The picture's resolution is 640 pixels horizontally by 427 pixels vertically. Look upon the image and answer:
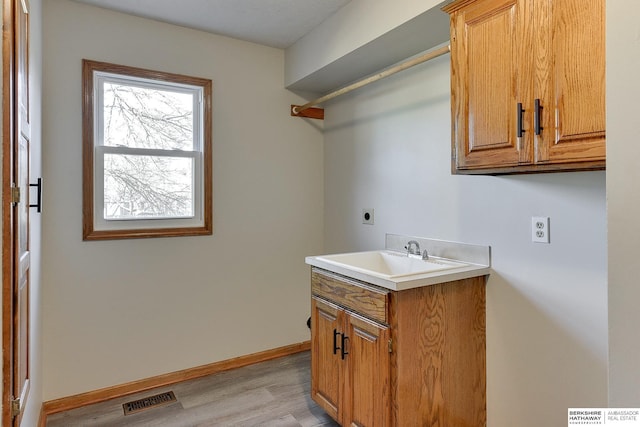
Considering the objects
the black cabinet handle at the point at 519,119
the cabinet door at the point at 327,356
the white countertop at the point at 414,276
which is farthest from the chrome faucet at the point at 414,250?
the black cabinet handle at the point at 519,119

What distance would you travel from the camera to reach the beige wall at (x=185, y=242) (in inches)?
90.0

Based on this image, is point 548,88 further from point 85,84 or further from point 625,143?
point 85,84

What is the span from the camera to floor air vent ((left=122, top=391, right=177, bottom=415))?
231 centimetres

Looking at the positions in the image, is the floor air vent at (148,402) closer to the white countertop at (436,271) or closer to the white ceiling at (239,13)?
the white countertop at (436,271)

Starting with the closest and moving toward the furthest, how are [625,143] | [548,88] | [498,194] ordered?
1. [625,143]
2. [548,88]
3. [498,194]

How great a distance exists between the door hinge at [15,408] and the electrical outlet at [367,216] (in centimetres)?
214

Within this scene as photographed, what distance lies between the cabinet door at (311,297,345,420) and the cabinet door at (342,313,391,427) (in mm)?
82

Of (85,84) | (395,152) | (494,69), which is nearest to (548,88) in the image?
(494,69)

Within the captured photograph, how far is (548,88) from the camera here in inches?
51.2

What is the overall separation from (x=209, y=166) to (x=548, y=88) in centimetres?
219

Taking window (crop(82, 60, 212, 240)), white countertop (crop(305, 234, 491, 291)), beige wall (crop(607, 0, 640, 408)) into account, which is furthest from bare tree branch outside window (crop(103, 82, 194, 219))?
beige wall (crop(607, 0, 640, 408))

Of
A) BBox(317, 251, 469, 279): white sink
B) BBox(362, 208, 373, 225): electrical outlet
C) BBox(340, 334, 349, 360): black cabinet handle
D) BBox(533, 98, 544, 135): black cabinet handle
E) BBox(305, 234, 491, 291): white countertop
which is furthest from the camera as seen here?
BBox(362, 208, 373, 225): electrical outlet

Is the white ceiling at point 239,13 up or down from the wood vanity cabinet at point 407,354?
up

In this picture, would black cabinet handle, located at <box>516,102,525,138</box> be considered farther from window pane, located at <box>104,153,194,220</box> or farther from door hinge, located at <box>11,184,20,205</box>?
window pane, located at <box>104,153,194,220</box>
